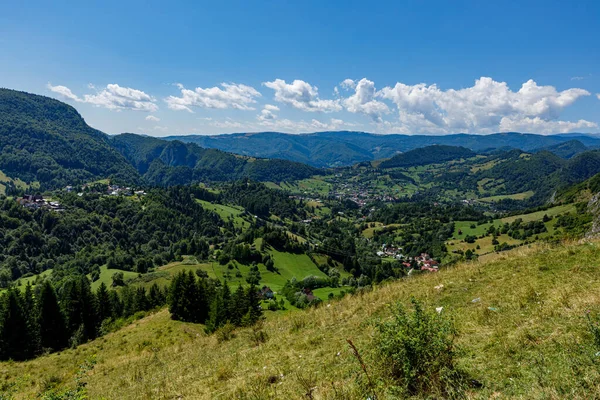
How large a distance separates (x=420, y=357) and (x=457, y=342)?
2.16 m

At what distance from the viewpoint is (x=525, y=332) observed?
665 centimetres

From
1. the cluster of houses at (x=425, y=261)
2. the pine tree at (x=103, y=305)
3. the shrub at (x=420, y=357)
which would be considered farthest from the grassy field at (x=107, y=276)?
the shrub at (x=420, y=357)

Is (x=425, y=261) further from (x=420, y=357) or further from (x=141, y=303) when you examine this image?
(x=420, y=357)

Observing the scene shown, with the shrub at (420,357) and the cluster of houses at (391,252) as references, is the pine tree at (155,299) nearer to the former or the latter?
the shrub at (420,357)

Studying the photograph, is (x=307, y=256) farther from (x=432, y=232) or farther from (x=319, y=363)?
(x=319, y=363)

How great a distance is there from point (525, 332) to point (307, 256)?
142501 millimetres

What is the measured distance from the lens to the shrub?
214 inches

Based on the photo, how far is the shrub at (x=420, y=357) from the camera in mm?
5426

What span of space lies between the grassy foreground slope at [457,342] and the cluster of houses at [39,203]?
684 feet

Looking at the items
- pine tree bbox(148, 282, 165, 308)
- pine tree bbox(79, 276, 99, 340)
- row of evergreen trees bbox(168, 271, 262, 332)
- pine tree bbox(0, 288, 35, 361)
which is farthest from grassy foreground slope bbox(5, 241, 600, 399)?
pine tree bbox(148, 282, 165, 308)

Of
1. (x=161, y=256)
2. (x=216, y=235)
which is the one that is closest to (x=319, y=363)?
(x=161, y=256)

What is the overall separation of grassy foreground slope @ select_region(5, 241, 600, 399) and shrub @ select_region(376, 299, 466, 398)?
341 millimetres

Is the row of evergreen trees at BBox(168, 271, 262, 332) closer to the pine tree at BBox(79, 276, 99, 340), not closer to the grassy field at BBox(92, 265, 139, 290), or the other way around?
the pine tree at BBox(79, 276, 99, 340)

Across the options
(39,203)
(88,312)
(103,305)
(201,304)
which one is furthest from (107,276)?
(39,203)
